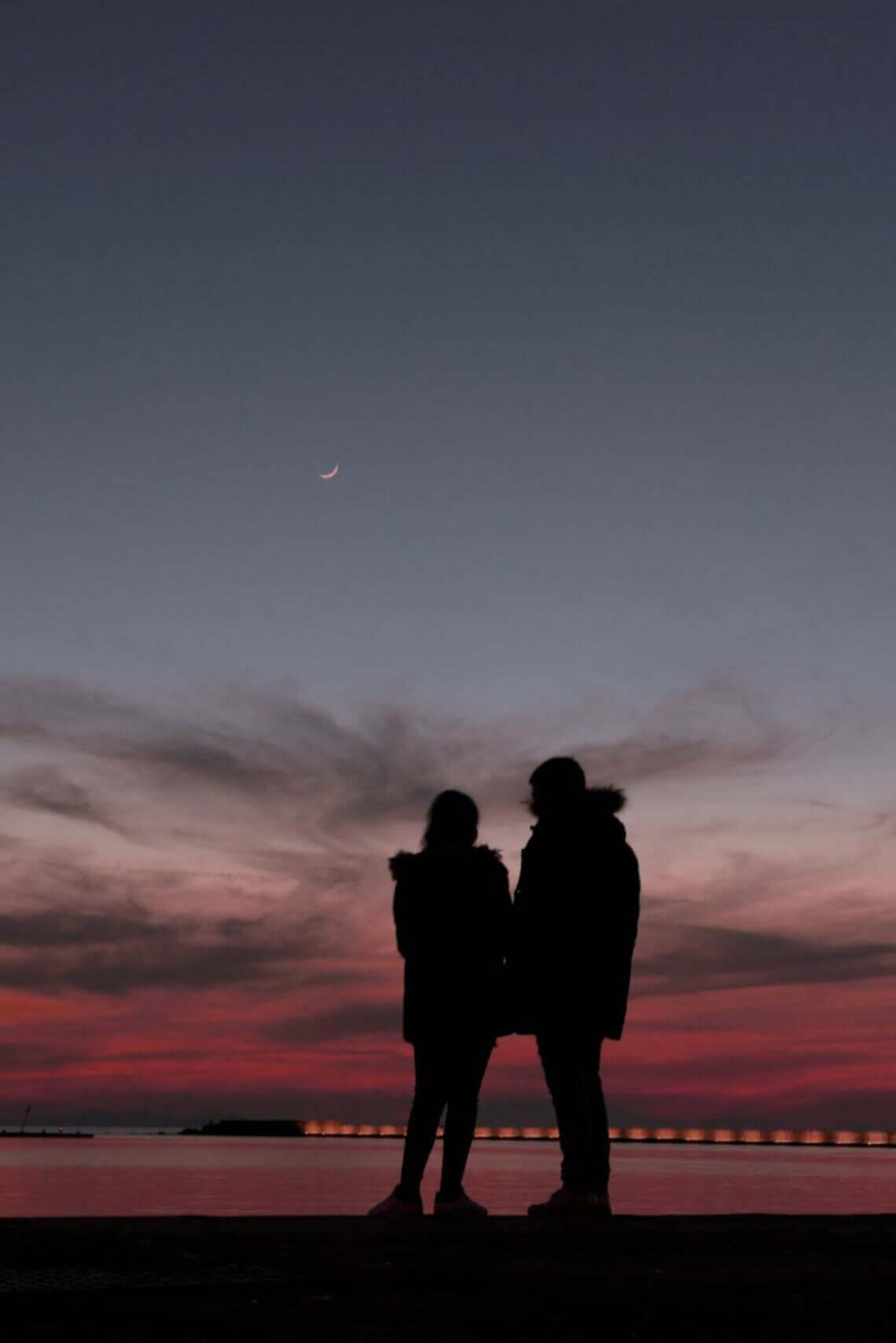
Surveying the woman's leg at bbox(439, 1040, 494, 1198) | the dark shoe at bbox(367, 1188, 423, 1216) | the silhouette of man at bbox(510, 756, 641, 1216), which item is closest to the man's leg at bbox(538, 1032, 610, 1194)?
the silhouette of man at bbox(510, 756, 641, 1216)

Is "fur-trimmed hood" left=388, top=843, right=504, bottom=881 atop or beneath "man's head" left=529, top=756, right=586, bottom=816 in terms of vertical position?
beneath

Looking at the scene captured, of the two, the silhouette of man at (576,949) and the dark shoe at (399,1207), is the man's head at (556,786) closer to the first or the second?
the silhouette of man at (576,949)

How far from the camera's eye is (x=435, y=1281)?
5.05m

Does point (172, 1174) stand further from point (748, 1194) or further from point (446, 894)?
point (446, 894)

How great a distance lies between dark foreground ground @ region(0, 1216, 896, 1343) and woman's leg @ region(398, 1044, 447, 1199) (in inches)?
56.1

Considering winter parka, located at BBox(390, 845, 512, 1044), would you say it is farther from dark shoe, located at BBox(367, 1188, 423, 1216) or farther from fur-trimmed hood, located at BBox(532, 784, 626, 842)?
dark shoe, located at BBox(367, 1188, 423, 1216)

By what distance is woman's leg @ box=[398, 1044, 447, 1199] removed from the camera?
8.65 metres

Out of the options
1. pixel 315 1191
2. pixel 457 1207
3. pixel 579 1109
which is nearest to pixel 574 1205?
pixel 579 1109

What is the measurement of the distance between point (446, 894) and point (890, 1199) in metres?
81.8

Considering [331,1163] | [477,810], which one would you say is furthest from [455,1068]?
[331,1163]

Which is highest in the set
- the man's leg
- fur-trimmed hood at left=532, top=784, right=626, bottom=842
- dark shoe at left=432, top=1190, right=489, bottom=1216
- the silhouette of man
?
fur-trimmed hood at left=532, top=784, right=626, bottom=842

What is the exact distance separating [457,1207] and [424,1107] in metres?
0.80

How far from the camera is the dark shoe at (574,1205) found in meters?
8.12

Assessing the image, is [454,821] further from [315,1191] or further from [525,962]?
[315,1191]
